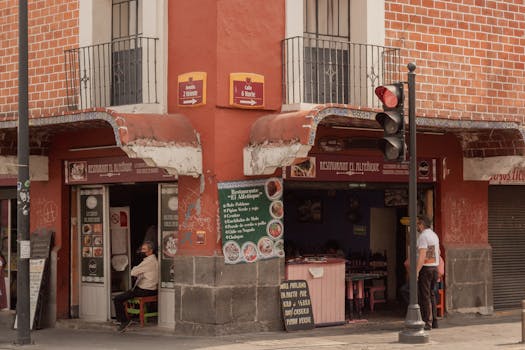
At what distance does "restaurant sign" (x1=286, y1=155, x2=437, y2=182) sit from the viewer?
51.6 feet

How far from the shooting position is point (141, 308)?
16.2 metres

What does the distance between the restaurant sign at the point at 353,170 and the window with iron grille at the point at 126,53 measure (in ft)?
9.60

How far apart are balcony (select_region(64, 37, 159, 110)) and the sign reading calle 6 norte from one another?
182 cm

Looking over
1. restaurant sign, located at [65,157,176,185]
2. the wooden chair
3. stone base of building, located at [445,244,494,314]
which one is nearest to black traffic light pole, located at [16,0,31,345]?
restaurant sign, located at [65,157,176,185]

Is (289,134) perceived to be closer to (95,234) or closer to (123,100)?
(123,100)

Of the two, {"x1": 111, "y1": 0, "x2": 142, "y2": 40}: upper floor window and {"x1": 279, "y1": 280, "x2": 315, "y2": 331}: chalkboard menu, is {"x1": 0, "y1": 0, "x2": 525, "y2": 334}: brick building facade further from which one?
{"x1": 279, "y1": 280, "x2": 315, "y2": 331}: chalkboard menu

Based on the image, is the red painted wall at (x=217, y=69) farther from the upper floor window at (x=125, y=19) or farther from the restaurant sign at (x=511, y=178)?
the restaurant sign at (x=511, y=178)

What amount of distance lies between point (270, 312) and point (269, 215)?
149 centimetres

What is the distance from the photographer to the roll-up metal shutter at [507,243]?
1839 cm

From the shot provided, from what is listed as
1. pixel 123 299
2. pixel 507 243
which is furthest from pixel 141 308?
pixel 507 243

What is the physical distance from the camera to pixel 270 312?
15023mm

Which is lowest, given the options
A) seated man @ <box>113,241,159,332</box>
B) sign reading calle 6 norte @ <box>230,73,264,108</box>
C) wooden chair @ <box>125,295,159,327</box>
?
wooden chair @ <box>125,295,159,327</box>

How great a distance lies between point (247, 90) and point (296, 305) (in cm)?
345

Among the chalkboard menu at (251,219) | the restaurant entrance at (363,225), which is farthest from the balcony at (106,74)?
the restaurant entrance at (363,225)
